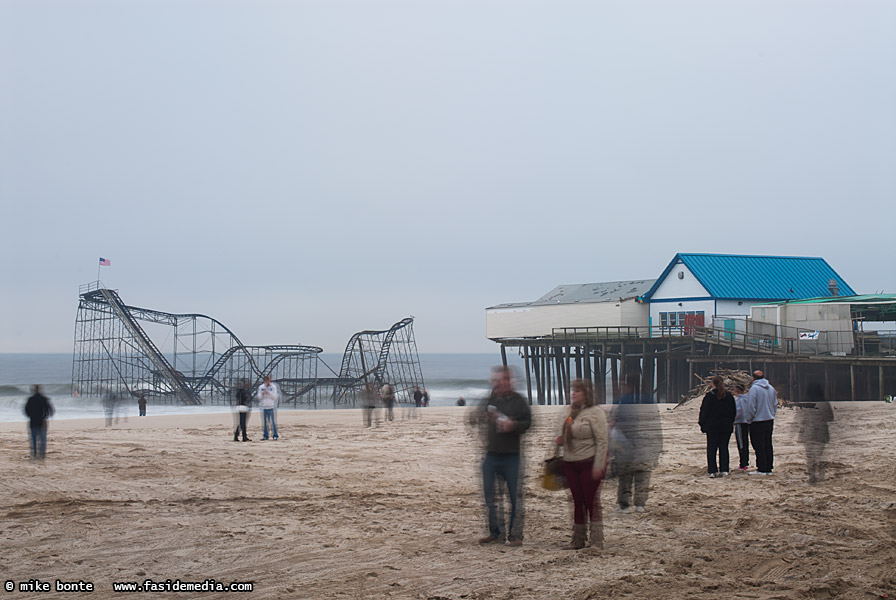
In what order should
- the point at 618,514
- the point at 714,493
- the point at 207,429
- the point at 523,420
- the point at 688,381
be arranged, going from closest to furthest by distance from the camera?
1. the point at 523,420
2. the point at 618,514
3. the point at 714,493
4. the point at 207,429
5. the point at 688,381

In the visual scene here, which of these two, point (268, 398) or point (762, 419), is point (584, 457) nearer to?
point (762, 419)

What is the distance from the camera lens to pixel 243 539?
27.6ft

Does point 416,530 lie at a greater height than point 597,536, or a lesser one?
lesser

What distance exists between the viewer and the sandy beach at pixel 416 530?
690 cm

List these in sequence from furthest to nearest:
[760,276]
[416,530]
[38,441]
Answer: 1. [760,276]
2. [38,441]
3. [416,530]

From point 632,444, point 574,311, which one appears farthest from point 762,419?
point 574,311

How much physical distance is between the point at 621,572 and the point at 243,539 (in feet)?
11.7

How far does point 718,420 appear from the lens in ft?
39.4

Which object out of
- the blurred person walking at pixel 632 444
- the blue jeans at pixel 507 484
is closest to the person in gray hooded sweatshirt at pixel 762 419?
the blurred person walking at pixel 632 444

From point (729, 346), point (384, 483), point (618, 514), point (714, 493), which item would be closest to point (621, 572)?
point (618, 514)

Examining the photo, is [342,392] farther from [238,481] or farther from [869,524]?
[869,524]

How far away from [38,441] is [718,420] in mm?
11052

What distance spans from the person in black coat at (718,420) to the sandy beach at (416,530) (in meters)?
0.30

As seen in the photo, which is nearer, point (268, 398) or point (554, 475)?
point (554, 475)
